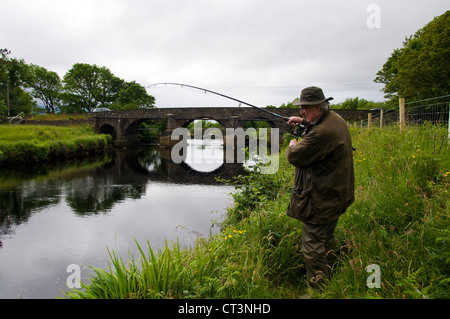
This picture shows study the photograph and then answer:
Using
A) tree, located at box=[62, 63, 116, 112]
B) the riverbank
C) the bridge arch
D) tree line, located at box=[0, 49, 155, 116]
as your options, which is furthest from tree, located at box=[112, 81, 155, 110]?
the riverbank

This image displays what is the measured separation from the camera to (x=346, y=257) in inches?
118

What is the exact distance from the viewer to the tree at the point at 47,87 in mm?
55688

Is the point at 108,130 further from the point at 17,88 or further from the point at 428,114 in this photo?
the point at 428,114

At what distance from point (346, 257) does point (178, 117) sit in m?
37.0

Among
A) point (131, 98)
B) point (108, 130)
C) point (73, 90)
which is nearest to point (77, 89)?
point (73, 90)

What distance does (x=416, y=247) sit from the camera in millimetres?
2635

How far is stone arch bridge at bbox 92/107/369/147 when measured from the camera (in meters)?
36.7

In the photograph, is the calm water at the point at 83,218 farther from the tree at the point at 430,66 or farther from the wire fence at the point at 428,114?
the tree at the point at 430,66

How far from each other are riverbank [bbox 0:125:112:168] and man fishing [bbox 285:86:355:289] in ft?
68.3

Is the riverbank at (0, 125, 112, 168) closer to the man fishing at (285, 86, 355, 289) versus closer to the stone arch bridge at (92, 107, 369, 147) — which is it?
the stone arch bridge at (92, 107, 369, 147)

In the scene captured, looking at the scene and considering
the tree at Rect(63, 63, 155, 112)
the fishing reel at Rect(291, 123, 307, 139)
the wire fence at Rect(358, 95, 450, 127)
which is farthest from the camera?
the tree at Rect(63, 63, 155, 112)

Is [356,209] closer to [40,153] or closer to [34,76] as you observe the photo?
[40,153]

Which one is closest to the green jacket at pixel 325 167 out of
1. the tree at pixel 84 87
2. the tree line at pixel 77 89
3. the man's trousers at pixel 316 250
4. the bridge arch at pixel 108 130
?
the man's trousers at pixel 316 250

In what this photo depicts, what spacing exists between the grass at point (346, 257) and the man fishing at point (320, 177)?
0.23 meters
